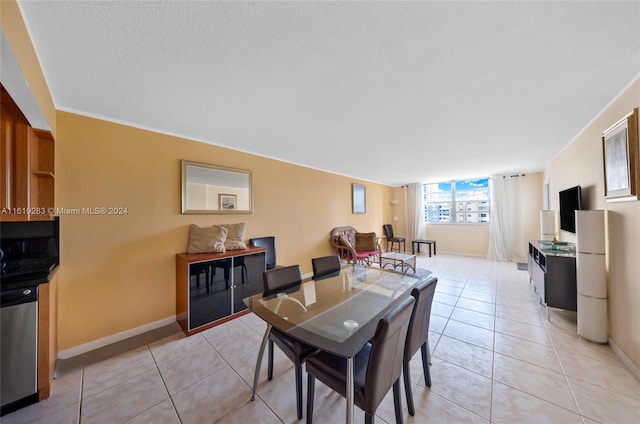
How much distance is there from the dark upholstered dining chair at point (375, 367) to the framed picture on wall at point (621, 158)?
216 cm

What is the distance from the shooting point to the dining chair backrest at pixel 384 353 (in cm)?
100

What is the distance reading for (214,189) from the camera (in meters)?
2.96

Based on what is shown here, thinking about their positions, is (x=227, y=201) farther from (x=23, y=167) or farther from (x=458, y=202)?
(x=458, y=202)

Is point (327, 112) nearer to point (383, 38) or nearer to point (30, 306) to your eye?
point (383, 38)

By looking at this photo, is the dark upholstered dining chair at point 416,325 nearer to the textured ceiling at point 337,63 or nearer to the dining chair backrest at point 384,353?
the dining chair backrest at point 384,353

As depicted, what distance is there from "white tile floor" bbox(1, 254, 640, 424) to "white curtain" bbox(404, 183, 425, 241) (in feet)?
14.0

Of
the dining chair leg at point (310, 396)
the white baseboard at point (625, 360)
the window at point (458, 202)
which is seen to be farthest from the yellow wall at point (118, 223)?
the window at point (458, 202)

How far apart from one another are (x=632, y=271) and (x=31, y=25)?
4.39m

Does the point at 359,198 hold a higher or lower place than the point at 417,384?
higher

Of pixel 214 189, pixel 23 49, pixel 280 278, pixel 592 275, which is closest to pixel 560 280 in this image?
pixel 592 275

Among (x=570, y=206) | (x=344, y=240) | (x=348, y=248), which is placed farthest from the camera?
(x=344, y=240)

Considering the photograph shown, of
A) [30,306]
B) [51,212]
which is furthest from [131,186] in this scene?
[30,306]

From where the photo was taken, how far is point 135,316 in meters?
2.34

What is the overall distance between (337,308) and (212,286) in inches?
64.1
